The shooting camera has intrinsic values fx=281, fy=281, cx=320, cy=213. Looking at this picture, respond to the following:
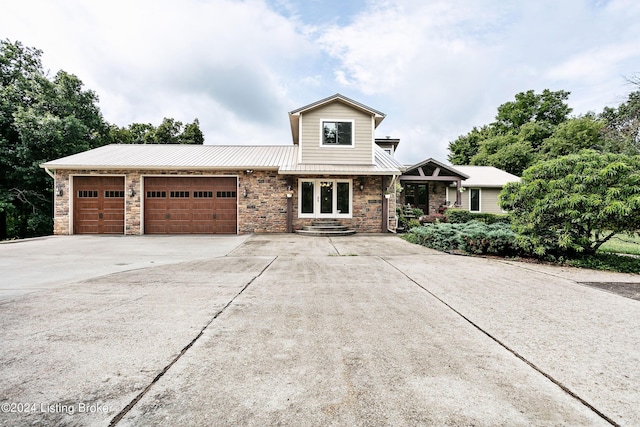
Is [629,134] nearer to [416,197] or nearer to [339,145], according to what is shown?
[416,197]

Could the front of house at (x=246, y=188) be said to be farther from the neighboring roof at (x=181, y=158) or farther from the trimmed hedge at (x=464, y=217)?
the trimmed hedge at (x=464, y=217)

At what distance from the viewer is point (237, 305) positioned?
11.2 feet

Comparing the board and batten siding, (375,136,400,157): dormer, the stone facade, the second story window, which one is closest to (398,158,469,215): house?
(375,136,400,157): dormer

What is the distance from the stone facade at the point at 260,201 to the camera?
11.6m

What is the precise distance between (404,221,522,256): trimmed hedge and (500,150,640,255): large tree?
386 millimetres

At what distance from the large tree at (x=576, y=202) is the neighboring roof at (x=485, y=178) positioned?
446 inches

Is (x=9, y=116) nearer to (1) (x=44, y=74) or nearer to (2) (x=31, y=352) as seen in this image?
(1) (x=44, y=74)

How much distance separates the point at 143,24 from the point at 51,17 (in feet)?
9.83

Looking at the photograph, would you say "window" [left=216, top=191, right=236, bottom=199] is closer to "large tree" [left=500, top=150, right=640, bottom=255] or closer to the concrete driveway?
the concrete driveway

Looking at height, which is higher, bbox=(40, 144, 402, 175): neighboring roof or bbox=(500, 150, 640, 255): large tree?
bbox=(40, 144, 402, 175): neighboring roof

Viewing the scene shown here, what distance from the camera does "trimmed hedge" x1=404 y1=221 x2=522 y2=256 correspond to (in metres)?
6.95

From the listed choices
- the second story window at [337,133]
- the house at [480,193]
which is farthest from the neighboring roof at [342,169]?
the house at [480,193]

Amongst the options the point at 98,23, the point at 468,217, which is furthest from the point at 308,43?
the point at 468,217

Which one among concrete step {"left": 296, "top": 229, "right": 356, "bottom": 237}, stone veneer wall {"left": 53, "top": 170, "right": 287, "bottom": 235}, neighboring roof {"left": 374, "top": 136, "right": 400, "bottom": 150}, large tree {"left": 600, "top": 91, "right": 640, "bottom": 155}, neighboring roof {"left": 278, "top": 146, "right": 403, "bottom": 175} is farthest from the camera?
neighboring roof {"left": 374, "top": 136, "right": 400, "bottom": 150}
